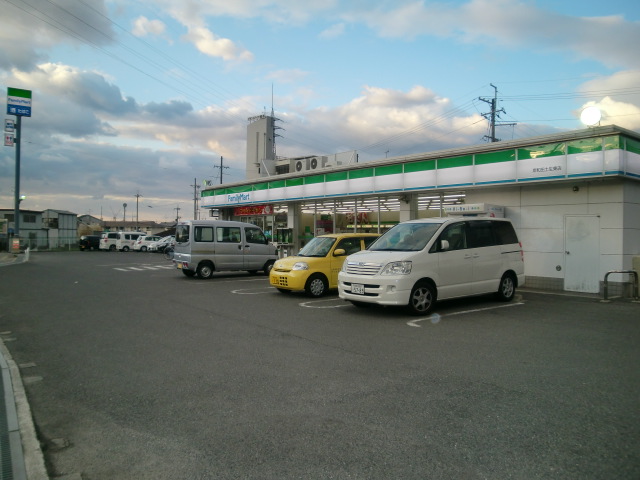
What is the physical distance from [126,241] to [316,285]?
122ft

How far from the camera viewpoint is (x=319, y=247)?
12.3 metres

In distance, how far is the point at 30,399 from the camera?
4.60 metres

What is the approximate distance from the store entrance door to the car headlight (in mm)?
7078

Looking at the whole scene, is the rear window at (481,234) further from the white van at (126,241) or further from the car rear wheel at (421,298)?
the white van at (126,241)

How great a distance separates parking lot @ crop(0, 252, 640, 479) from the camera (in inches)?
127

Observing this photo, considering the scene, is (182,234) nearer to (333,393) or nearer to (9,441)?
(333,393)

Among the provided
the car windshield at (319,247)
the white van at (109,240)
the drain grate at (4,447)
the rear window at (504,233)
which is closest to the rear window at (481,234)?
the rear window at (504,233)

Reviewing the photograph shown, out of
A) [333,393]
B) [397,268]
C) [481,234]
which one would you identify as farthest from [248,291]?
[333,393]

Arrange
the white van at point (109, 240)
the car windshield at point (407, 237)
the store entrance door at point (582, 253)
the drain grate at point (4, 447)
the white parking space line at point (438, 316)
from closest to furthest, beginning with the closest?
the drain grate at point (4, 447) → the white parking space line at point (438, 316) → the car windshield at point (407, 237) → the store entrance door at point (582, 253) → the white van at point (109, 240)

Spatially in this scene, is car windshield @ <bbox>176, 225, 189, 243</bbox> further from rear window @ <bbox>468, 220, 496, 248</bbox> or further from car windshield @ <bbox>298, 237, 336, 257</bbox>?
rear window @ <bbox>468, 220, 496, 248</bbox>

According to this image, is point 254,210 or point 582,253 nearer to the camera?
point 582,253

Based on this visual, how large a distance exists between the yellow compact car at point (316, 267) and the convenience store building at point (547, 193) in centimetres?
420

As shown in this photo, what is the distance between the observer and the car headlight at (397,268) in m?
8.60

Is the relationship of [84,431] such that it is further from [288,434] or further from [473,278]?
[473,278]
